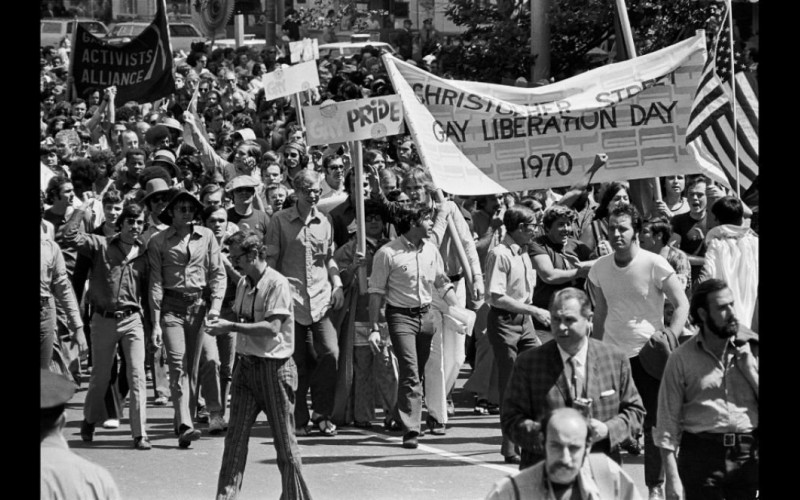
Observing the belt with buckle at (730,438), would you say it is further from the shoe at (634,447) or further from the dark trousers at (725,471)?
the shoe at (634,447)

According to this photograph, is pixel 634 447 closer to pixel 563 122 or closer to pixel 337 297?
pixel 337 297

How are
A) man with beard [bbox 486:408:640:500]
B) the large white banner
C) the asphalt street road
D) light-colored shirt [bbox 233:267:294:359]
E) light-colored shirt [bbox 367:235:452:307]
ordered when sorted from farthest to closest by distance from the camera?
the large white banner, light-colored shirt [bbox 367:235:452:307], the asphalt street road, light-colored shirt [bbox 233:267:294:359], man with beard [bbox 486:408:640:500]

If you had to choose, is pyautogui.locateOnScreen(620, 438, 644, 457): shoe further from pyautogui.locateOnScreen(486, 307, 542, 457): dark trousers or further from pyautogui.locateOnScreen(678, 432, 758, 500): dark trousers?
pyautogui.locateOnScreen(678, 432, 758, 500): dark trousers

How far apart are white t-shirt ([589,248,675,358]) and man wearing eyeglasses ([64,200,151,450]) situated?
3.64m

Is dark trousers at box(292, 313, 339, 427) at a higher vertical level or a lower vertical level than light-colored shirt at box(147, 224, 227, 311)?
lower

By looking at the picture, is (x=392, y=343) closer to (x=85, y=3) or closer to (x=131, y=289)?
(x=131, y=289)

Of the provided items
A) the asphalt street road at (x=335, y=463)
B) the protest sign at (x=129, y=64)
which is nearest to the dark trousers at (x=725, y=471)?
the asphalt street road at (x=335, y=463)

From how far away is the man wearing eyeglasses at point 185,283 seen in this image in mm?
11547

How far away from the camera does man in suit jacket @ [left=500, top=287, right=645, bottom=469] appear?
697 cm

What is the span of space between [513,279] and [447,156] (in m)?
1.29

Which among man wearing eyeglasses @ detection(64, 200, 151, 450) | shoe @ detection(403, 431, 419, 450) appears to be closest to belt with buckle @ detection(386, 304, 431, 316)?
shoe @ detection(403, 431, 419, 450)

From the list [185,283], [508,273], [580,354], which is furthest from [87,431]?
[580,354]
